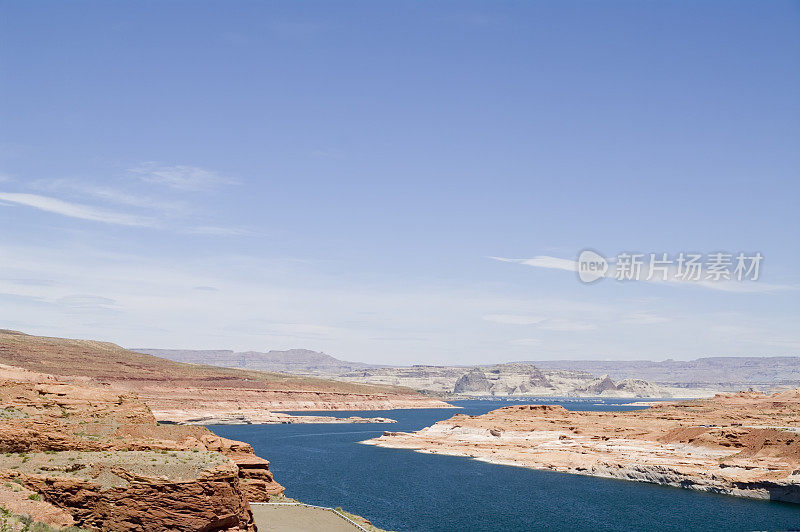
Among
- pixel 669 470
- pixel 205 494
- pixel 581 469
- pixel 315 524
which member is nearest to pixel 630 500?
pixel 669 470

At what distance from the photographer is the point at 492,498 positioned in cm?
8156

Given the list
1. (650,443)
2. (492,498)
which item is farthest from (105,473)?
(650,443)

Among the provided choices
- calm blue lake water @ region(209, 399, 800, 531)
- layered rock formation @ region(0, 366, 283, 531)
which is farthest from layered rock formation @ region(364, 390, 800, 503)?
layered rock formation @ region(0, 366, 283, 531)

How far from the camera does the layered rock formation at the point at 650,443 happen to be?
288ft

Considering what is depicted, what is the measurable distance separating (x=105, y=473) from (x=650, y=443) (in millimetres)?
105085

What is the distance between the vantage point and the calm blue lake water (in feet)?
222

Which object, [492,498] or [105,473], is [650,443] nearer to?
[492,498]

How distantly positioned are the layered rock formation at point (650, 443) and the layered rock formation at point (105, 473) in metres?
71.8

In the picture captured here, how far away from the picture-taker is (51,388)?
44844mm

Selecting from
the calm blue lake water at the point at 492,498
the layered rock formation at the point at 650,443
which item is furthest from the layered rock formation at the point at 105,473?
the layered rock formation at the point at 650,443

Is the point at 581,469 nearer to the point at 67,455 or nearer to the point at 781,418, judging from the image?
the point at 781,418

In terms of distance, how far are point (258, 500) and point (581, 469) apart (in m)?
68.4

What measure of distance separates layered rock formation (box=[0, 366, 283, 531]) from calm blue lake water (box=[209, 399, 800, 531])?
104ft

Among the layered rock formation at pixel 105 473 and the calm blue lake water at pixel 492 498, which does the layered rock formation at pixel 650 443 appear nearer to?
the calm blue lake water at pixel 492 498
